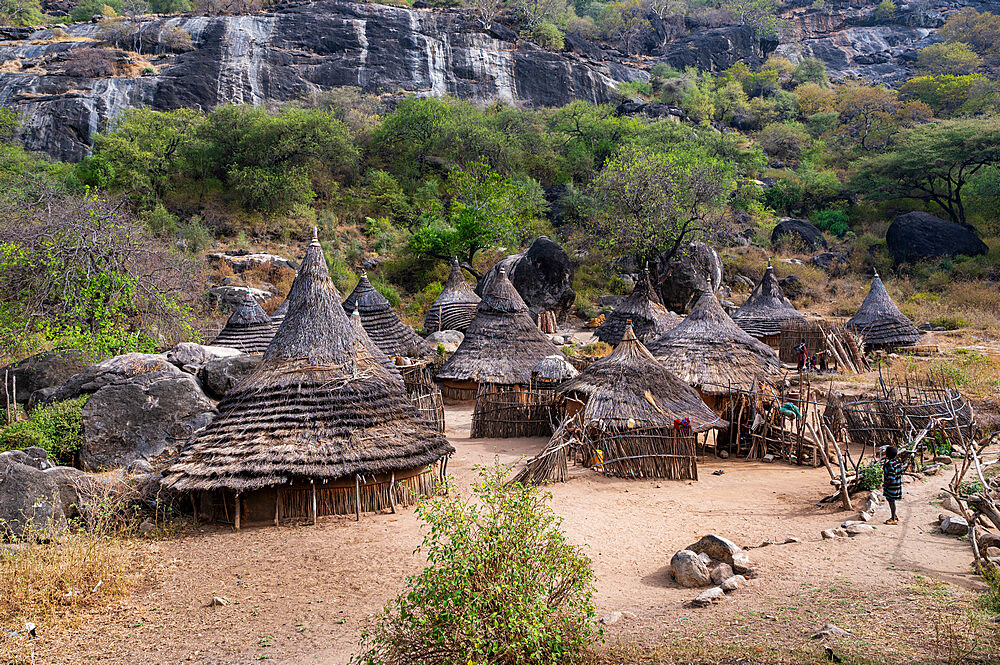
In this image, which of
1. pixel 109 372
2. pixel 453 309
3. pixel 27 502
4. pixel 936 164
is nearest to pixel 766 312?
pixel 453 309

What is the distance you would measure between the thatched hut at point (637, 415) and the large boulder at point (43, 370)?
8.75 m

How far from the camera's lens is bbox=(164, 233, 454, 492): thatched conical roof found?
783cm

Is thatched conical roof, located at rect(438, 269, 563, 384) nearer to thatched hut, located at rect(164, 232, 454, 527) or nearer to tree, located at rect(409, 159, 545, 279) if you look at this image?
thatched hut, located at rect(164, 232, 454, 527)

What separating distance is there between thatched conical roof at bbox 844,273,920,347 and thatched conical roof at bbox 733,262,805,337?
6.23ft

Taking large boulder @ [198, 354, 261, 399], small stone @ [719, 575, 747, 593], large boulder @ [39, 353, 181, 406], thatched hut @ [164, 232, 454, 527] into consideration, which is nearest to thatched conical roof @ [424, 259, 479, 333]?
large boulder @ [198, 354, 261, 399]

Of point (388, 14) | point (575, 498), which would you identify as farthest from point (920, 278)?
point (388, 14)

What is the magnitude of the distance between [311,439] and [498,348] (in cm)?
841

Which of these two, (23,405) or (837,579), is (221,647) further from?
(23,405)

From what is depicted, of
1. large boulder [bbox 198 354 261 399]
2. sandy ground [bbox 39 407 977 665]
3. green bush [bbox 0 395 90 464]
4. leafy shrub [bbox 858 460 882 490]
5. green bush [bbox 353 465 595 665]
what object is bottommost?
sandy ground [bbox 39 407 977 665]

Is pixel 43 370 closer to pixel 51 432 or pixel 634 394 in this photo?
pixel 51 432

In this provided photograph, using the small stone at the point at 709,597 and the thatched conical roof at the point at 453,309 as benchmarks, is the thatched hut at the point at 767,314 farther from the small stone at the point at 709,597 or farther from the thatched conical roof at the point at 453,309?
the small stone at the point at 709,597

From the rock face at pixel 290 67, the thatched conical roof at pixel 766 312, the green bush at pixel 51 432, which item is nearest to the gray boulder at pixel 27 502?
the green bush at pixel 51 432

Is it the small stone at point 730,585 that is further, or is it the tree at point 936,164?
the tree at point 936,164

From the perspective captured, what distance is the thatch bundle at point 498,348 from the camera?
15.8 meters
